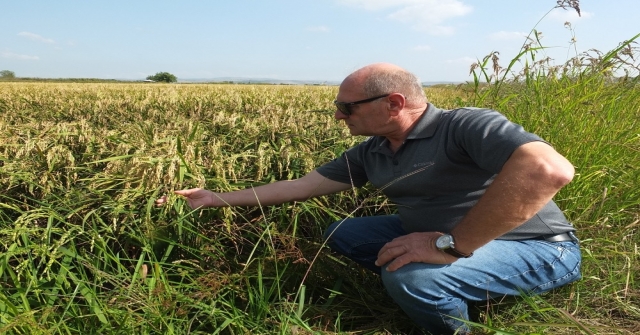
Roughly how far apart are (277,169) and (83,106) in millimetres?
2749

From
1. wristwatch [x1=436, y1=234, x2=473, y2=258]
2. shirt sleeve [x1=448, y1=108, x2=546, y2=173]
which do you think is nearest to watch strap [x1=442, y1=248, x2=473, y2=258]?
wristwatch [x1=436, y1=234, x2=473, y2=258]

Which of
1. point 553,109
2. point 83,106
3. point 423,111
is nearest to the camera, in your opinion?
point 423,111

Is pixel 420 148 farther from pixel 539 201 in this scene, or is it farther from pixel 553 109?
pixel 553 109

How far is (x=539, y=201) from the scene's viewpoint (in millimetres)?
1578

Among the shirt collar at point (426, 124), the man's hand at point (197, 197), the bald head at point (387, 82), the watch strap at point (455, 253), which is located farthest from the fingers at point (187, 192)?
the watch strap at point (455, 253)

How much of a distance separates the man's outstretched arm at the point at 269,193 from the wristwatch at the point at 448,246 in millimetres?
709

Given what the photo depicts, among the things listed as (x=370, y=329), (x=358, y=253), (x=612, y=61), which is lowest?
(x=370, y=329)

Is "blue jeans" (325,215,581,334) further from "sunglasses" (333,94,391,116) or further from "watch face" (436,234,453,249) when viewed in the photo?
"sunglasses" (333,94,391,116)

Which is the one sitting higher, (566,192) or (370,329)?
(566,192)

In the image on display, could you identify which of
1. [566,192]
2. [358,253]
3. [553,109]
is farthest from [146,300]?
[553,109]

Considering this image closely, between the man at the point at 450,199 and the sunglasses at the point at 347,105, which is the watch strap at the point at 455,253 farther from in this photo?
the sunglasses at the point at 347,105

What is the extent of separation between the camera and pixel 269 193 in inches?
87.9

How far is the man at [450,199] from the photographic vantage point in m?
1.60

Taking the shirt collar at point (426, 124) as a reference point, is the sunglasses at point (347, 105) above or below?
above
